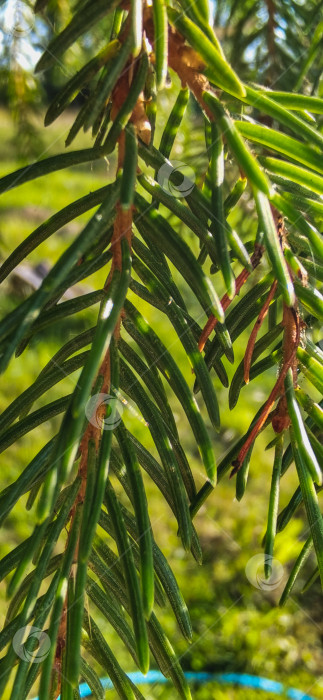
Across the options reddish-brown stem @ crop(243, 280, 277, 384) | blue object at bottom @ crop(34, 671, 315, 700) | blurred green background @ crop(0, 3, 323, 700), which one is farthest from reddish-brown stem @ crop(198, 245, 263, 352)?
blue object at bottom @ crop(34, 671, 315, 700)

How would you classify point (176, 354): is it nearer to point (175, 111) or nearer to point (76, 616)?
point (175, 111)

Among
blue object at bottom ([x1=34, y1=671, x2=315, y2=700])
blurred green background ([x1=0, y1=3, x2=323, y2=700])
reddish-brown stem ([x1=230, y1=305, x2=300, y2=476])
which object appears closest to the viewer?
reddish-brown stem ([x1=230, y1=305, x2=300, y2=476])

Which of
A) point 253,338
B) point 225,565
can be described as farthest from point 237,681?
point 253,338

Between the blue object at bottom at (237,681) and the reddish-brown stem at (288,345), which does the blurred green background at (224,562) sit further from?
the reddish-brown stem at (288,345)

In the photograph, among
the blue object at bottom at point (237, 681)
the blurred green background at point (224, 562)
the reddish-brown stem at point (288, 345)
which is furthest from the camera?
the blurred green background at point (224, 562)

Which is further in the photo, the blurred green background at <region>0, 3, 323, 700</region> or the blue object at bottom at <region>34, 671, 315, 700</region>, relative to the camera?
the blurred green background at <region>0, 3, 323, 700</region>

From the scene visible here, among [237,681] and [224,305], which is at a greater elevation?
[237,681]

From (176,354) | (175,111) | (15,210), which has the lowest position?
(175,111)

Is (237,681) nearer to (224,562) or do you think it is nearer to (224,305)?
(224,562)

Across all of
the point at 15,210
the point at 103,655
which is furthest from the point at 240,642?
the point at 15,210

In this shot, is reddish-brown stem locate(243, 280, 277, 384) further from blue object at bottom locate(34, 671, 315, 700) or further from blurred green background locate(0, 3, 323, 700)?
blue object at bottom locate(34, 671, 315, 700)

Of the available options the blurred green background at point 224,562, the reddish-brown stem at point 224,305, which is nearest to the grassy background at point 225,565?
the blurred green background at point 224,562
